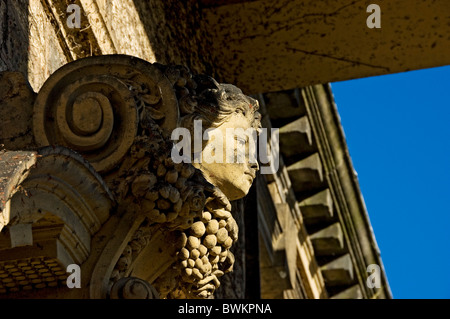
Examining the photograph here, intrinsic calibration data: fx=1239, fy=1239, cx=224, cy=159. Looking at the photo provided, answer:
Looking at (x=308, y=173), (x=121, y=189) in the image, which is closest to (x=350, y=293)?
(x=308, y=173)

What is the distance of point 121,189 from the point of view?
3.79 m

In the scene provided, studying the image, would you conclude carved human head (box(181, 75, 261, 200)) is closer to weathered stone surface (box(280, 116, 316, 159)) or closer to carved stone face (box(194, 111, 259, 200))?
carved stone face (box(194, 111, 259, 200))

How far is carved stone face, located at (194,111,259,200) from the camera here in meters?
4.18

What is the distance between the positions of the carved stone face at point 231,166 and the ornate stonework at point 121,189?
3cm

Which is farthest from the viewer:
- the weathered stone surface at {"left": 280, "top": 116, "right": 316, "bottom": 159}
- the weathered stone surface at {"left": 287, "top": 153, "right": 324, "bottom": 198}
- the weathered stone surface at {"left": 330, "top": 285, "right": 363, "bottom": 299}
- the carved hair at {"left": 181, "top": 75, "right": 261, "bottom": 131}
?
the weathered stone surface at {"left": 330, "top": 285, "right": 363, "bottom": 299}

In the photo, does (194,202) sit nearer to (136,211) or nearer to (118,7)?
(136,211)

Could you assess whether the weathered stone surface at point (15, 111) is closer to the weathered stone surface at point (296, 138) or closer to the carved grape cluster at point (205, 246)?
the carved grape cluster at point (205, 246)

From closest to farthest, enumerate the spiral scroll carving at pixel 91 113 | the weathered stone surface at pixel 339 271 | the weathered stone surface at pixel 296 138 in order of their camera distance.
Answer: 1. the spiral scroll carving at pixel 91 113
2. the weathered stone surface at pixel 296 138
3. the weathered stone surface at pixel 339 271

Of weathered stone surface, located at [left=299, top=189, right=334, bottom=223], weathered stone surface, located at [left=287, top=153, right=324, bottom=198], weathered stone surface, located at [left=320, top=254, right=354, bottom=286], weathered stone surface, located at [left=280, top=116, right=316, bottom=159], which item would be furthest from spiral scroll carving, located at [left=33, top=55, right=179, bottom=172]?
weathered stone surface, located at [left=320, top=254, right=354, bottom=286]

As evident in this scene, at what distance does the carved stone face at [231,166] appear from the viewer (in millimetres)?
4176

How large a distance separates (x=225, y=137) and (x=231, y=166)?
0.33 ft

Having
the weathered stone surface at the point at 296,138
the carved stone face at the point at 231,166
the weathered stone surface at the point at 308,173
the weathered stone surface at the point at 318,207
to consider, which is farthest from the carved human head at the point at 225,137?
the weathered stone surface at the point at 318,207

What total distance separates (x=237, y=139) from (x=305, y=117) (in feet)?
19.7
